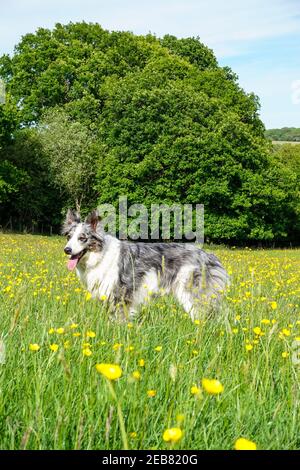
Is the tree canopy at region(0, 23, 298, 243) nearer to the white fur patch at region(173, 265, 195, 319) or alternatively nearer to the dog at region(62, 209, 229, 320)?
the dog at region(62, 209, 229, 320)

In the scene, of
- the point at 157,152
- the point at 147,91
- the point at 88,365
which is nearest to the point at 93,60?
the point at 147,91

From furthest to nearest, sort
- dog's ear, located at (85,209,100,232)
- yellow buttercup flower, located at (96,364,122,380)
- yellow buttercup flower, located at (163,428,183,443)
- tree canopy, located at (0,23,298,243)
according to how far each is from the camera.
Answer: tree canopy, located at (0,23,298,243), dog's ear, located at (85,209,100,232), yellow buttercup flower, located at (96,364,122,380), yellow buttercup flower, located at (163,428,183,443)

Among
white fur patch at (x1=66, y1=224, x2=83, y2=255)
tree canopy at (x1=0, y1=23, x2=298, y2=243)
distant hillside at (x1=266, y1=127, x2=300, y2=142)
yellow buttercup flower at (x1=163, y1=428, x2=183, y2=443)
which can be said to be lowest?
yellow buttercup flower at (x1=163, y1=428, x2=183, y2=443)

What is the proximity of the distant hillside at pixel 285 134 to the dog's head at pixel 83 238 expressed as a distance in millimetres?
101738

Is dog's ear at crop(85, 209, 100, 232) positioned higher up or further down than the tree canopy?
further down

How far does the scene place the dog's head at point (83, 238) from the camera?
24.8ft

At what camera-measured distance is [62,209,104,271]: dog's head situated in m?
7.57

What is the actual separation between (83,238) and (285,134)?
367ft

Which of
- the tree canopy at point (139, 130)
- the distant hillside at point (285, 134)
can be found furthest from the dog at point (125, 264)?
the distant hillside at point (285, 134)

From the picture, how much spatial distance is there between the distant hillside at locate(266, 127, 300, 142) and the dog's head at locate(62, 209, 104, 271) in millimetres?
101738

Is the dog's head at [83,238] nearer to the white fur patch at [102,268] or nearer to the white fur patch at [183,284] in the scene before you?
the white fur patch at [102,268]

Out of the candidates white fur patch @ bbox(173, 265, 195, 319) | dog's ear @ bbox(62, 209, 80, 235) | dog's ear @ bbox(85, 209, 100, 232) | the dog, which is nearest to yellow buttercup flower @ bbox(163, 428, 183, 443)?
white fur patch @ bbox(173, 265, 195, 319)

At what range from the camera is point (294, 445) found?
9.50 ft

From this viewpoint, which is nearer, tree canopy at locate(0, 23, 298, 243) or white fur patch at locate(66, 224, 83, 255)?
white fur patch at locate(66, 224, 83, 255)
